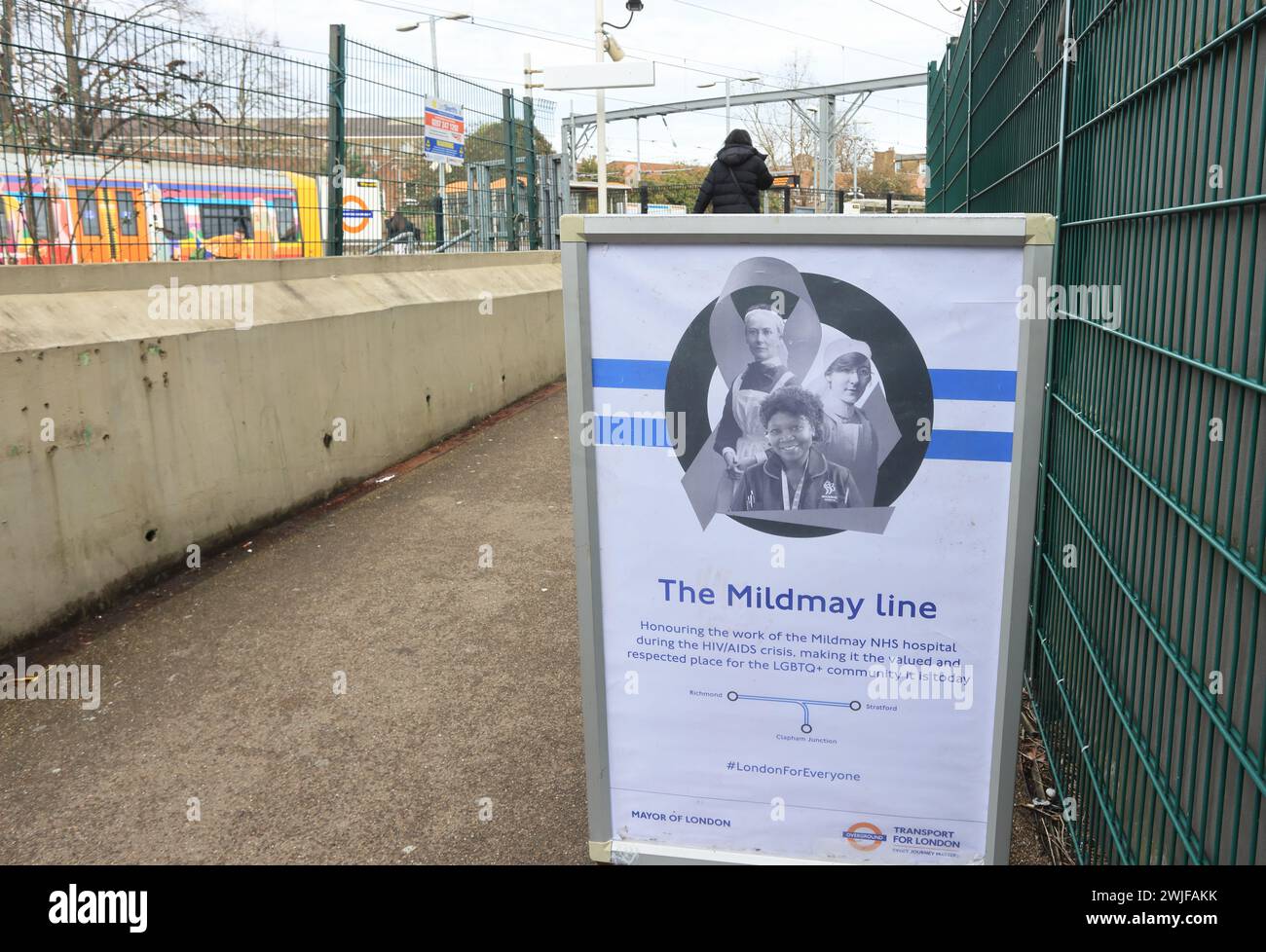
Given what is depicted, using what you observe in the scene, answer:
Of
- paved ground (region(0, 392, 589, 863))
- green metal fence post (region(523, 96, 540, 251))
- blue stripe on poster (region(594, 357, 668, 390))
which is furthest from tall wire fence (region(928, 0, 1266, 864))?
green metal fence post (region(523, 96, 540, 251))

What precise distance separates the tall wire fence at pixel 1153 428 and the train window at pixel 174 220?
15.9ft

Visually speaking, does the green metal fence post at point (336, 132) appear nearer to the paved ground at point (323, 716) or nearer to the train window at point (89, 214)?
the train window at point (89, 214)

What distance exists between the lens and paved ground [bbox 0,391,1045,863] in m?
3.57

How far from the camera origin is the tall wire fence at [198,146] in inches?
224

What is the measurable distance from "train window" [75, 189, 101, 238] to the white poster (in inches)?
173

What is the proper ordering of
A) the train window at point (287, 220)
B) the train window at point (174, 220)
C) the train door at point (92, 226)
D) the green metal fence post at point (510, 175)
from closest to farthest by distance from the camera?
the train door at point (92, 226), the train window at point (174, 220), the train window at point (287, 220), the green metal fence post at point (510, 175)

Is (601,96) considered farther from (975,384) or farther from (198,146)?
(975,384)

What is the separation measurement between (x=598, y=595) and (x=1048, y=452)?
204 centimetres

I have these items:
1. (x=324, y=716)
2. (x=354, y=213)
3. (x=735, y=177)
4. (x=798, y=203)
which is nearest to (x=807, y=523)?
(x=324, y=716)

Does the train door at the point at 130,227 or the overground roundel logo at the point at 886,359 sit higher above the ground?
the train door at the point at 130,227

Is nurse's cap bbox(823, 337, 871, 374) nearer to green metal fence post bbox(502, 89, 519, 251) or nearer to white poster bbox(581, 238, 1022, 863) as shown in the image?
white poster bbox(581, 238, 1022, 863)

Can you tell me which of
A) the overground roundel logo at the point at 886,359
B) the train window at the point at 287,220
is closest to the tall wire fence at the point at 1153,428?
the overground roundel logo at the point at 886,359

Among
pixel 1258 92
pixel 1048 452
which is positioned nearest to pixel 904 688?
pixel 1258 92
